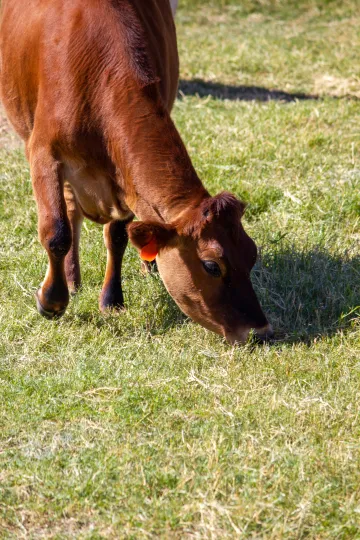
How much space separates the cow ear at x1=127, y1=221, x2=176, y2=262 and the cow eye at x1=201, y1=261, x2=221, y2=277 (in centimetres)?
21

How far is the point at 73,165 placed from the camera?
4602 millimetres

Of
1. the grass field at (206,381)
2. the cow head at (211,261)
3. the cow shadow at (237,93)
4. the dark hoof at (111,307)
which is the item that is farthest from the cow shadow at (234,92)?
the cow head at (211,261)

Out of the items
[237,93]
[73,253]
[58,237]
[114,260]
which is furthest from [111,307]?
[237,93]

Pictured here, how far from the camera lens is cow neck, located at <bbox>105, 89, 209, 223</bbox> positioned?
434 cm

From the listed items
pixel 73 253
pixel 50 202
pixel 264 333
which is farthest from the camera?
pixel 73 253

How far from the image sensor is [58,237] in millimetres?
4660

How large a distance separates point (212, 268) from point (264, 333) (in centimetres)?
45

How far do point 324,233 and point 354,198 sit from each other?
19.1 inches

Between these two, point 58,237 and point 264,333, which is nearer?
point 264,333

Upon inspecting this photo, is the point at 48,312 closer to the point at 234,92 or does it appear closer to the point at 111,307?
the point at 111,307

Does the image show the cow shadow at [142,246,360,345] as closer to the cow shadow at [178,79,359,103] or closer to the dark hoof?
the dark hoof

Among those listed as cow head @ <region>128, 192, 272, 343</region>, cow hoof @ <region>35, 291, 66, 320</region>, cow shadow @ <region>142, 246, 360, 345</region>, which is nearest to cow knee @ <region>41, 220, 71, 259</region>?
cow hoof @ <region>35, 291, 66, 320</region>

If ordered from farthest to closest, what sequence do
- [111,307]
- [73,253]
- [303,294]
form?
[73,253] → [303,294] → [111,307]

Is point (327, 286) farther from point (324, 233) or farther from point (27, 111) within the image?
point (27, 111)
